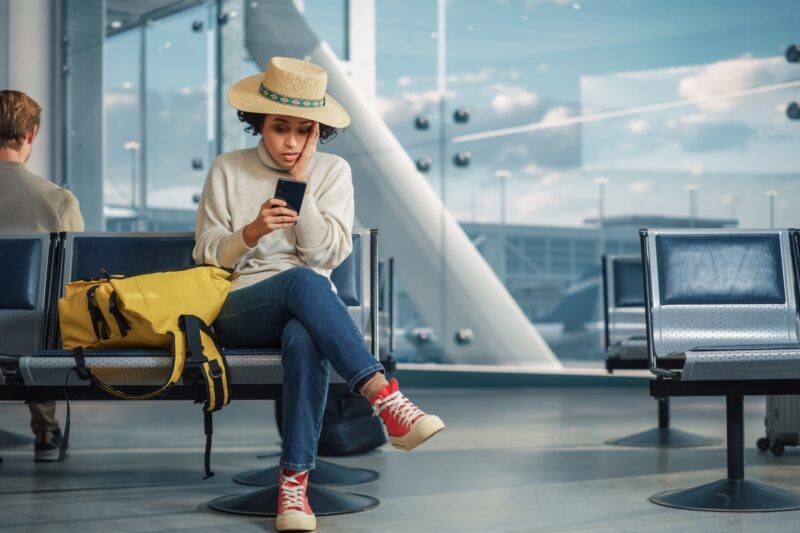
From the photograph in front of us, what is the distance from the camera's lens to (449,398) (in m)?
8.80

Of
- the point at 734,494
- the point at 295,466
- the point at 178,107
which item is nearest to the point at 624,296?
the point at 734,494

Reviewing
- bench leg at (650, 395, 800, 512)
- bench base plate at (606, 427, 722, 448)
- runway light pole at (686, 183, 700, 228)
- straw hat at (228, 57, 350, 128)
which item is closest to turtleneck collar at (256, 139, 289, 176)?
straw hat at (228, 57, 350, 128)

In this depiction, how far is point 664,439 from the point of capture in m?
5.72

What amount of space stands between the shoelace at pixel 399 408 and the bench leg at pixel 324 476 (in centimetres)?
107

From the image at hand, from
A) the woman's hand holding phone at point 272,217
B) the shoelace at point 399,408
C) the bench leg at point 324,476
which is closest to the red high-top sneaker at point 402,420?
the shoelace at point 399,408

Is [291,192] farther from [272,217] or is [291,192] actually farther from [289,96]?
[289,96]

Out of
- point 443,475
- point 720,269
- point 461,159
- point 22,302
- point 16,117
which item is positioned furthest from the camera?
point 461,159

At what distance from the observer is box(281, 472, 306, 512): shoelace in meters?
3.26

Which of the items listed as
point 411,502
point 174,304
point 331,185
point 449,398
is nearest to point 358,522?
point 411,502

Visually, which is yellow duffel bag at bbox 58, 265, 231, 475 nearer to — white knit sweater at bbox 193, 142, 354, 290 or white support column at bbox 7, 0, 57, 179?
white knit sweater at bbox 193, 142, 354, 290

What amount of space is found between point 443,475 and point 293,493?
1.39 meters

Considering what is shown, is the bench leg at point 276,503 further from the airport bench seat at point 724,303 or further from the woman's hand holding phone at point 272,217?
the airport bench seat at point 724,303

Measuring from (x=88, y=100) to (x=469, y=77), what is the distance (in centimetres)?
323

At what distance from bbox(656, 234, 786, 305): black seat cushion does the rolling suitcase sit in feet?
4.12
